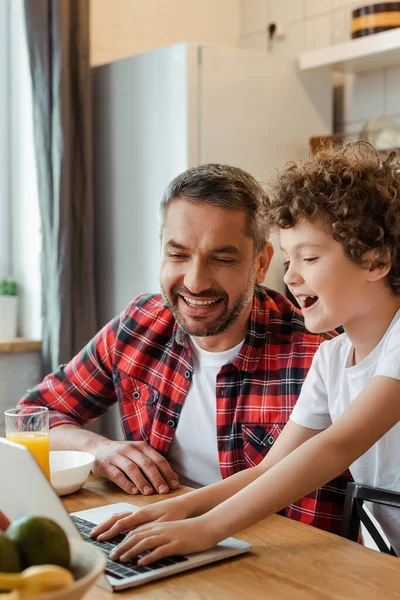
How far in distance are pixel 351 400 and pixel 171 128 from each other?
176cm

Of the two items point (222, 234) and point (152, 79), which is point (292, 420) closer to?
point (222, 234)

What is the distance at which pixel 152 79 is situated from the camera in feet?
9.97

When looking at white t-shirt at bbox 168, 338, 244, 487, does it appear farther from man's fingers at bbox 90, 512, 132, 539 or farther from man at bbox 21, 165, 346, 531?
man's fingers at bbox 90, 512, 132, 539

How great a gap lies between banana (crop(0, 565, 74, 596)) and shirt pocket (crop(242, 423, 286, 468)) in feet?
3.42

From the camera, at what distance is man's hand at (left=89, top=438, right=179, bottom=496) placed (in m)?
1.49

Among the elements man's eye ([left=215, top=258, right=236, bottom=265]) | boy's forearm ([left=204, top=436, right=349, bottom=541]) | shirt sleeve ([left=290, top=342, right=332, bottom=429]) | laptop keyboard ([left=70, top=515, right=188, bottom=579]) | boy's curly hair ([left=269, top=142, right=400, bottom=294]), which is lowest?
laptop keyboard ([left=70, top=515, right=188, bottom=579])

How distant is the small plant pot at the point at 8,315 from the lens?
3230 millimetres

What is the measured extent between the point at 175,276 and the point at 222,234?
5.9 inches

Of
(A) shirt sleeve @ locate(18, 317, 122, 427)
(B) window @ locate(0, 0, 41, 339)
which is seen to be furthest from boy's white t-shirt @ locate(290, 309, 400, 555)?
(B) window @ locate(0, 0, 41, 339)

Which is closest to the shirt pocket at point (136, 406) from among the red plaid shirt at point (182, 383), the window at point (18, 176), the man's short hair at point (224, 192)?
the red plaid shirt at point (182, 383)

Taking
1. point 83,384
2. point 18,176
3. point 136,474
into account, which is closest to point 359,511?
point 136,474

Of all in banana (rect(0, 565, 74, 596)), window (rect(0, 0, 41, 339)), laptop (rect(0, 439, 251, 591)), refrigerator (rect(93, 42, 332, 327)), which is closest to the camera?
banana (rect(0, 565, 74, 596))

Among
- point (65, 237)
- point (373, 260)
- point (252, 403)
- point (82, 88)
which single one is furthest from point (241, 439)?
point (82, 88)

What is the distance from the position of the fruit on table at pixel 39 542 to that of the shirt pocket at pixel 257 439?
986mm
